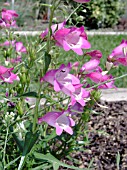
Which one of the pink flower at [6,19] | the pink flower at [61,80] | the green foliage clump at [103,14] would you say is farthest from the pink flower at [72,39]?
the green foliage clump at [103,14]

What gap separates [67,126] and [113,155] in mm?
1306

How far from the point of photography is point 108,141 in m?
2.97

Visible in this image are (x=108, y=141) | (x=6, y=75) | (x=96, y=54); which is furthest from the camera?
(x=108, y=141)

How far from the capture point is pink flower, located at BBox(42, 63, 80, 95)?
4.60 ft

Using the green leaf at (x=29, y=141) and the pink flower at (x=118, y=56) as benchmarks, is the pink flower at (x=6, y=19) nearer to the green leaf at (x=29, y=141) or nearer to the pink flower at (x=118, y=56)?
the pink flower at (x=118, y=56)

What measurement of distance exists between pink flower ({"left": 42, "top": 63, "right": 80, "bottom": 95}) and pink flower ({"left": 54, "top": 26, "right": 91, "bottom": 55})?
7cm

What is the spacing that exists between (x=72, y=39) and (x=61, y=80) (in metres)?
0.14

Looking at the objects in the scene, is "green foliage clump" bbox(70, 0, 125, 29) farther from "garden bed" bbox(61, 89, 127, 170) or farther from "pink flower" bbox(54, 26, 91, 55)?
"pink flower" bbox(54, 26, 91, 55)

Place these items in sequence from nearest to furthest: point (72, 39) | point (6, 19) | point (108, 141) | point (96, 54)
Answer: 1. point (72, 39)
2. point (96, 54)
3. point (6, 19)
4. point (108, 141)

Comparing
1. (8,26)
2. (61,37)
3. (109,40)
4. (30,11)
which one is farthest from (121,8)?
(61,37)

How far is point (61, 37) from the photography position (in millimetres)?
1386

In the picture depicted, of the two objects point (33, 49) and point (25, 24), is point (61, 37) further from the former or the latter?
point (25, 24)

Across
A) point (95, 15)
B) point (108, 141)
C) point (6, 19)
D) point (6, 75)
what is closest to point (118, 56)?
point (6, 75)

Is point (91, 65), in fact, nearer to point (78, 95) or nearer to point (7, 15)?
point (78, 95)
